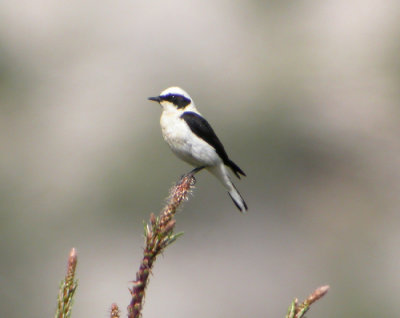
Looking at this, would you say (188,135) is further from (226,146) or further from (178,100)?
(226,146)

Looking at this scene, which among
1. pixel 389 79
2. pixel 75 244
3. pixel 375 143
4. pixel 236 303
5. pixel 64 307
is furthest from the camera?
pixel 389 79

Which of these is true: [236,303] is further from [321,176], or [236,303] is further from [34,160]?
[34,160]

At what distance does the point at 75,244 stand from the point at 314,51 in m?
9.09

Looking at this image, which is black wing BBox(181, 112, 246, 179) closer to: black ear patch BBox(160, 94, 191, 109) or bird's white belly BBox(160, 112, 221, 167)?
bird's white belly BBox(160, 112, 221, 167)

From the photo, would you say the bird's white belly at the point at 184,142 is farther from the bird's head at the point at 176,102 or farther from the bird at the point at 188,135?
the bird's head at the point at 176,102

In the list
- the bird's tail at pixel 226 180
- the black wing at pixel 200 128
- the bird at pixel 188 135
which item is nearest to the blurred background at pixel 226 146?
the bird's tail at pixel 226 180

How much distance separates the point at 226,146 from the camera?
1466cm

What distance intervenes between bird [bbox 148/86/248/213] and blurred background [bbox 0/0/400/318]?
22.7ft

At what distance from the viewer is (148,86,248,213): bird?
5613mm

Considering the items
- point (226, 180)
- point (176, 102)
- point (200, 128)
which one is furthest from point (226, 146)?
point (200, 128)

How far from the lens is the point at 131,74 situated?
1741 cm

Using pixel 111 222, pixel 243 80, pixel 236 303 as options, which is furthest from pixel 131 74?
pixel 236 303

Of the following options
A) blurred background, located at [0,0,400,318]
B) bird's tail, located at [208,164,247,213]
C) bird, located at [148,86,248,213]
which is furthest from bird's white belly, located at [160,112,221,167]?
blurred background, located at [0,0,400,318]

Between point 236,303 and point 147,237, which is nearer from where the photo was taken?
point 147,237
